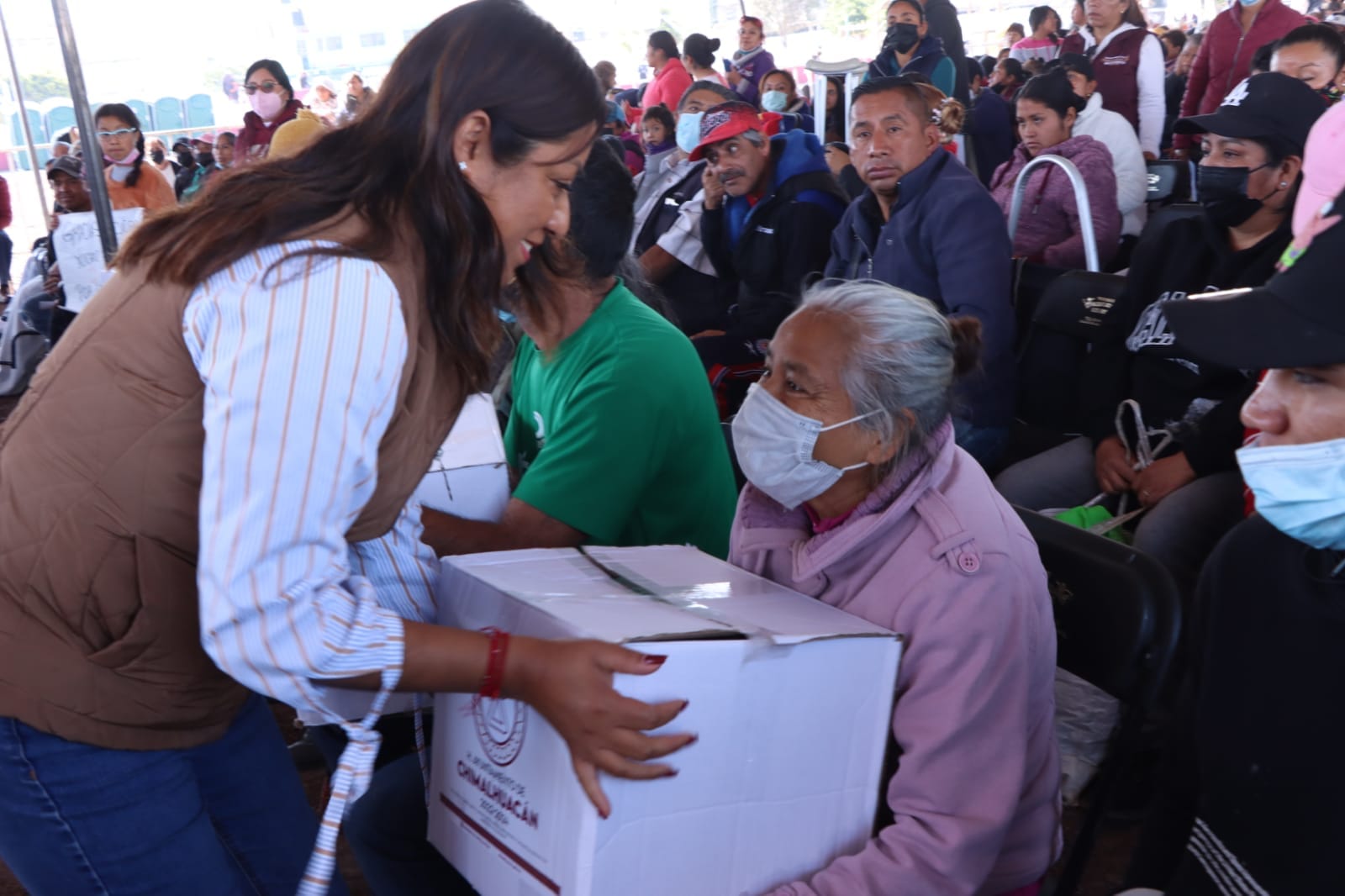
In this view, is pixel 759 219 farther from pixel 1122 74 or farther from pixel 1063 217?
pixel 1122 74

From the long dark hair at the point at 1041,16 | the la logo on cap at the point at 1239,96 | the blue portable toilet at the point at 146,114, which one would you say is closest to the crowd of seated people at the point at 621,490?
the la logo on cap at the point at 1239,96

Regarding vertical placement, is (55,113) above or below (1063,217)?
above

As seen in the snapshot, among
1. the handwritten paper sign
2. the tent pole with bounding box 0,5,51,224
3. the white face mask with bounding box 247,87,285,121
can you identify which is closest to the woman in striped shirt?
the handwritten paper sign

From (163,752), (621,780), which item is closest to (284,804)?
(163,752)

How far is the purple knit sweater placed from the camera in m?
4.13

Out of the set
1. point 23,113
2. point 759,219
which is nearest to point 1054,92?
point 759,219

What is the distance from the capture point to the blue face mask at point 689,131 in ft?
16.9

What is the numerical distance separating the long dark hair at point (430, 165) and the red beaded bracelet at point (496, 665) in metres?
0.33

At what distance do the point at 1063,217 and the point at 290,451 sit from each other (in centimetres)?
391

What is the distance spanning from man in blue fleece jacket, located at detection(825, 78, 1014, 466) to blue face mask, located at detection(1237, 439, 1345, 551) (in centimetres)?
184

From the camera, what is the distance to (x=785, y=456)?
1600 millimetres

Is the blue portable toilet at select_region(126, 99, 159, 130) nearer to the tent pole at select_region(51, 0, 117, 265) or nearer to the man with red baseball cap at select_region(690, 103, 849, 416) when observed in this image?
the man with red baseball cap at select_region(690, 103, 849, 416)

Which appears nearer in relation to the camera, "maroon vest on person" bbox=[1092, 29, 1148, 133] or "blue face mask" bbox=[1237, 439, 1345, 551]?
"blue face mask" bbox=[1237, 439, 1345, 551]

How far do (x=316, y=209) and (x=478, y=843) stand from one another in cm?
77
